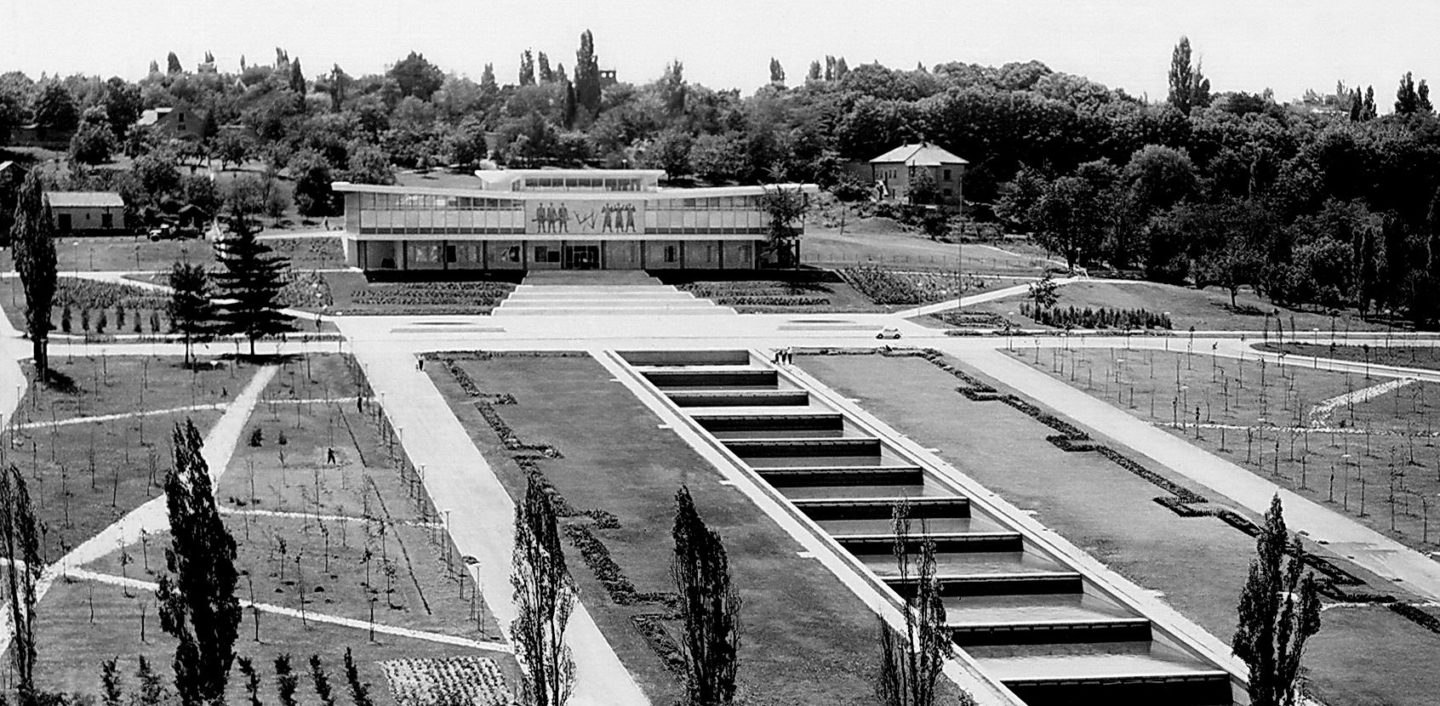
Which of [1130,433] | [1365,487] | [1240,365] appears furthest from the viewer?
[1240,365]

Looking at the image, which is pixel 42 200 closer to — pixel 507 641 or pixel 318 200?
pixel 507 641

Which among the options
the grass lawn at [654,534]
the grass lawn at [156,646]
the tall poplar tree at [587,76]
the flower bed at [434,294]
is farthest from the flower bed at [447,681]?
the tall poplar tree at [587,76]

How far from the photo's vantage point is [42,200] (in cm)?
6066

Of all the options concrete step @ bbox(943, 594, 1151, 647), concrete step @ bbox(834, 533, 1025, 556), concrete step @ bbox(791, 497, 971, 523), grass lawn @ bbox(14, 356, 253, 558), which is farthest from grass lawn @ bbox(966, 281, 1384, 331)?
concrete step @ bbox(943, 594, 1151, 647)

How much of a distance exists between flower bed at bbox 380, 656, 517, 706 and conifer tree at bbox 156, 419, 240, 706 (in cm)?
380

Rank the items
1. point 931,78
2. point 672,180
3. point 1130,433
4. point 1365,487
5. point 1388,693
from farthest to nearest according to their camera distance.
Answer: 1. point 931,78
2. point 672,180
3. point 1130,433
4. point 1365,487
5. point 1388,693

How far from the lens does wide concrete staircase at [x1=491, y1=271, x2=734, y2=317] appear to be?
8088 cm

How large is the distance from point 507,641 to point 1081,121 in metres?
103

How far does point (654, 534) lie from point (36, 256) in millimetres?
26873

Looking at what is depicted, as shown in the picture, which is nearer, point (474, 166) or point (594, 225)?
point (594, 225)

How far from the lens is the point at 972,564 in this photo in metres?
44.0

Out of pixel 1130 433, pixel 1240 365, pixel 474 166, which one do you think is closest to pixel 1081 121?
pixel 474 166

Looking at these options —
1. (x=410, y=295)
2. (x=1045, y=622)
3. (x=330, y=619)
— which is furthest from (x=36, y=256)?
(x=1045, y=622)

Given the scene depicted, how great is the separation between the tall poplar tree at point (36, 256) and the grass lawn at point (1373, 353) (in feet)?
146
